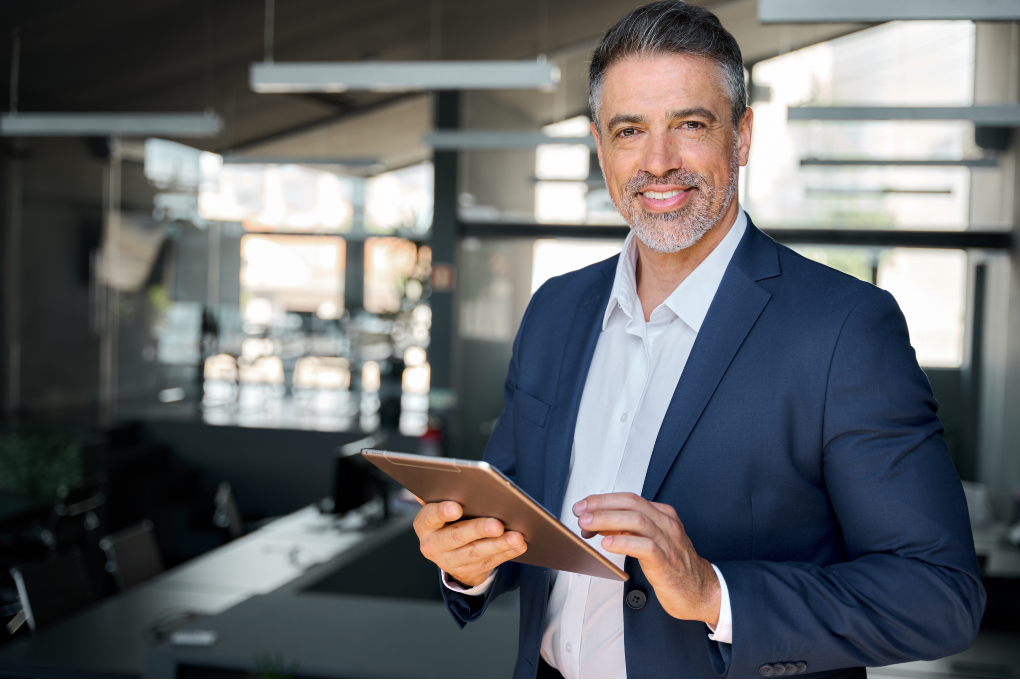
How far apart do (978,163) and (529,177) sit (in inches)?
143

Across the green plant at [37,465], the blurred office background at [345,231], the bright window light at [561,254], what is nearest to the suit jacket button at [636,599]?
the blurred office background at [345,231]

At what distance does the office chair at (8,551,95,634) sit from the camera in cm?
329

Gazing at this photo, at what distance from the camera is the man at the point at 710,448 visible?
1.00 metres

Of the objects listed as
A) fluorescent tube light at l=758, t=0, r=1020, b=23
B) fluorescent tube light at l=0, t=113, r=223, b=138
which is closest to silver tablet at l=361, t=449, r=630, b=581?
fluorescent tube light at l=758, t=0, r=1020, b=23

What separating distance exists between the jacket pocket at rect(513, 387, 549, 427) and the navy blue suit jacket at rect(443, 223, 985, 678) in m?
0.06

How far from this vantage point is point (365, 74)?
4461mm

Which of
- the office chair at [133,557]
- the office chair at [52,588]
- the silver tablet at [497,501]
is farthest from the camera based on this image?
the office chair at [133,557]

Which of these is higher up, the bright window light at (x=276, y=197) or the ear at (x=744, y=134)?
the bright window light at (x=276, y=197)

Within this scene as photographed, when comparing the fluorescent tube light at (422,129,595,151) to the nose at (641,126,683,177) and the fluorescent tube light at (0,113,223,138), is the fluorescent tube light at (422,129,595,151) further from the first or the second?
the nose at (641,126,683,177)

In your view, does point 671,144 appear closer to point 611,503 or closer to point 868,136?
point 611,503

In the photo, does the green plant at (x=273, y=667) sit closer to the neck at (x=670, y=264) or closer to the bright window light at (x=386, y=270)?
the neck at (x=670, y=264)

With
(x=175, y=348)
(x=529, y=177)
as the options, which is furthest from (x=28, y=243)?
(x=529, y=177)

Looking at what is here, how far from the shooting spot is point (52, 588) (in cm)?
345

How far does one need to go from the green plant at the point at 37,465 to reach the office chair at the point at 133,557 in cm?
199
